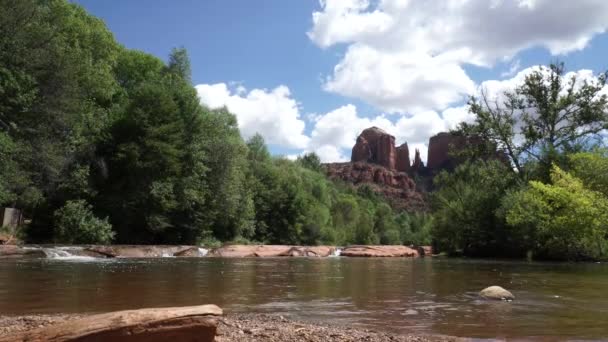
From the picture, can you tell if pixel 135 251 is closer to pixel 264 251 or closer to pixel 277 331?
pixel 264 251

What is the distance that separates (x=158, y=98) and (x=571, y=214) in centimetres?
3020

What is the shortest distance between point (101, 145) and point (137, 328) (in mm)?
37575

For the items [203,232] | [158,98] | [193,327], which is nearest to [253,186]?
[203,232]

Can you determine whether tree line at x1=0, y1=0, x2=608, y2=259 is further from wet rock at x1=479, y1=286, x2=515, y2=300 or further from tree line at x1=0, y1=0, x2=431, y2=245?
wet rock at x1=479, y1=286, x2=515, y2=300

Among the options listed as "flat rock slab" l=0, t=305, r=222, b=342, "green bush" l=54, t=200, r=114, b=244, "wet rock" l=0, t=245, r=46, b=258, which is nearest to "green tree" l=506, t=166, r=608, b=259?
"flat rock slab" l=0, t=305, r=222, b=342

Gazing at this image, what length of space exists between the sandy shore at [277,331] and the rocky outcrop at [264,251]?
26.8m

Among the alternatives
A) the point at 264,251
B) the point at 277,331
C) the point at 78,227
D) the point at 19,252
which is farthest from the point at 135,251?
the point at 277,331

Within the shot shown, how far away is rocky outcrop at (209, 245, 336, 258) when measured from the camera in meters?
34.4

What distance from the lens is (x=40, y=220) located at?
35.3m

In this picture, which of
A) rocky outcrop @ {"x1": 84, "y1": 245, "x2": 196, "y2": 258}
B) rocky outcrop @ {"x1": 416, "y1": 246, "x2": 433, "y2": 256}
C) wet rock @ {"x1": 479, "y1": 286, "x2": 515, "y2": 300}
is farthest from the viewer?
rocky outcrop @ {"x1": 416, "y1": 246, "x2": 433, "y2": 256}

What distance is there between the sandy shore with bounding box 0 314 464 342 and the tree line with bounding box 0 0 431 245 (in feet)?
77.6

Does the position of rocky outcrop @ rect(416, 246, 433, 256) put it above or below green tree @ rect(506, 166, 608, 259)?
Answer: below

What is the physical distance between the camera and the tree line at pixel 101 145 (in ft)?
97.0

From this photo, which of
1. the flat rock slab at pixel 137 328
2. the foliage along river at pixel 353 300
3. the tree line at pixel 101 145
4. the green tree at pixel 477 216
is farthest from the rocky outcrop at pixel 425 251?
the flat rock slab at pixel 137 328
